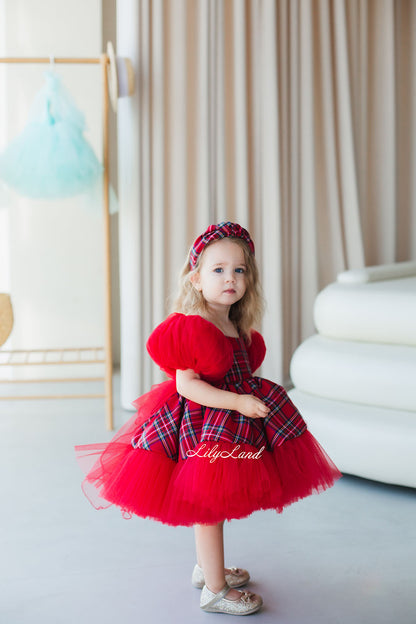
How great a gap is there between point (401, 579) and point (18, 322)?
2.47 m

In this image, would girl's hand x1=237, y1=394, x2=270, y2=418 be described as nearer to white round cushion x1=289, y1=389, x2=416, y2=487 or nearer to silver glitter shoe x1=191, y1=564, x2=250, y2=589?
silver glitter shoe x1=191, y1=564, x2=250, y2=589

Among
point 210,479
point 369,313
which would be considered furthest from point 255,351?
point 369,313

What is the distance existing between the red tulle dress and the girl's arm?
0.9 inches

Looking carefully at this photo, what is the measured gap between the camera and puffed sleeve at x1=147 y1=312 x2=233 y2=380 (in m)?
1.29

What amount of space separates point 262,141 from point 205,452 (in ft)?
6.19

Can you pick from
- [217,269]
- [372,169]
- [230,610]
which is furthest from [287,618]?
[372,169]

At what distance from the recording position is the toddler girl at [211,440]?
4.08 ft

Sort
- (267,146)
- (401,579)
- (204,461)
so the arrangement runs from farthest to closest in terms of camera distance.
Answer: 1. (267,146)
2. (401,579)
3. (204,461)

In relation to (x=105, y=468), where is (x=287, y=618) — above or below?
below

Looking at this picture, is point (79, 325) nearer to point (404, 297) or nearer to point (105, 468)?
point (404, 297)

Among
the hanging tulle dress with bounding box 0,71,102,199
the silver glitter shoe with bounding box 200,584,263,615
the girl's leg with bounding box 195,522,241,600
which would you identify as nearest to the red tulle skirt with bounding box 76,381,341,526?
the girl's leg with bounding box 195,522,241,600

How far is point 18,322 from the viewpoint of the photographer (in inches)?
137

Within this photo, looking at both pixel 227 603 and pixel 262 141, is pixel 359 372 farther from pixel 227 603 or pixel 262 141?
pixel 262 141

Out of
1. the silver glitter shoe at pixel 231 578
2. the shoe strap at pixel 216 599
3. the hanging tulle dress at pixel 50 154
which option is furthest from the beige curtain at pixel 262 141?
the shoe strap at pixel 216 599
